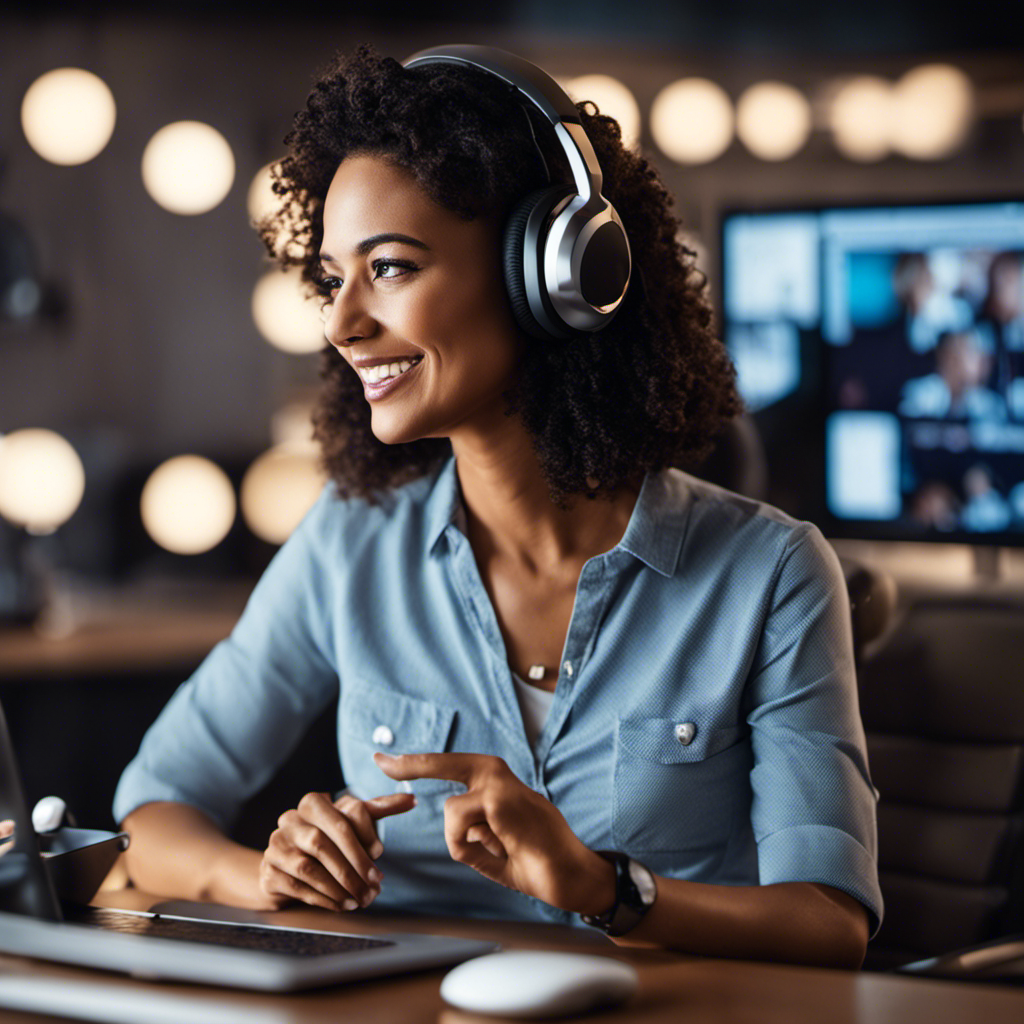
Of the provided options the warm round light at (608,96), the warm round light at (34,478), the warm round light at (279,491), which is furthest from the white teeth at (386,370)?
the warm round light at (608,96)

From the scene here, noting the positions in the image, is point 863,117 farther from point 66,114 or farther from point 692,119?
point 66,114

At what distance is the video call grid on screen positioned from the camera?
2.38 metres

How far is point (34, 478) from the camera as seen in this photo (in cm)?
288

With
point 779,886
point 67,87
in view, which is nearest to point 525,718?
point 779,886

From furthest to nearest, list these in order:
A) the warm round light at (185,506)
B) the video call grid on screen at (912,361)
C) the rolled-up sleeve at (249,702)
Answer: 1. the warm round light at (185,506)
2. the video call grid on screen at (912,361)
3. the rolled-up sleeve at (249,702)

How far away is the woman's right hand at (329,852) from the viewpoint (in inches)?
37.9

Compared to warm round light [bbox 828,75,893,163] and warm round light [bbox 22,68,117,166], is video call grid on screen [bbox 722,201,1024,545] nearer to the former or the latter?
warm round light [bbox 828,75,893,163]

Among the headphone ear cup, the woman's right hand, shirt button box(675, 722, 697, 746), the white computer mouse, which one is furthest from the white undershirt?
the white computer mouse

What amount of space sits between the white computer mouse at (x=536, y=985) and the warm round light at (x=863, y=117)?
135 inches

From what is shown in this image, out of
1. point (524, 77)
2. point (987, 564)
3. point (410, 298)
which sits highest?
point (524, 77)

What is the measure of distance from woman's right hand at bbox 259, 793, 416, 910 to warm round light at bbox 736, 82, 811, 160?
3.19 metres

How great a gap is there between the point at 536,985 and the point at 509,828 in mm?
190

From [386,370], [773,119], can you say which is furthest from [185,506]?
[386,370]

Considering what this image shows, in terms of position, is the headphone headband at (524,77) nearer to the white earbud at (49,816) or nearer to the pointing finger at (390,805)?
the pointing finger at (390,805)
